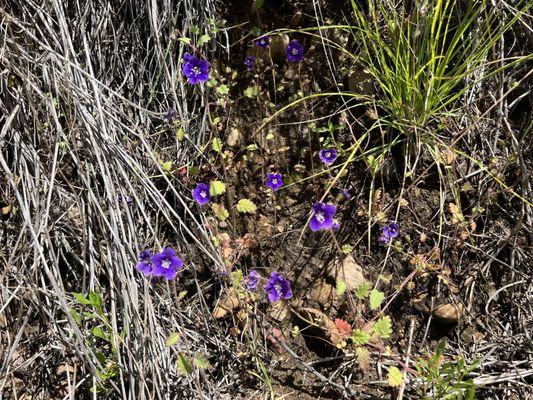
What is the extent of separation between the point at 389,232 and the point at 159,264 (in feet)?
2.75

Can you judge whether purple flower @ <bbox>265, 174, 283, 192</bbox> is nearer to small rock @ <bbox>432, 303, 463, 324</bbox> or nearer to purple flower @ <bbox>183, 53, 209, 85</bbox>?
purple flower @ <bbox>183, 53, 209, 85</bbox>

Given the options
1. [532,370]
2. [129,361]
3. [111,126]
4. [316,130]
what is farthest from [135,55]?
[532,370]

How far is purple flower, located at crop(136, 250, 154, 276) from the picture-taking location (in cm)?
183

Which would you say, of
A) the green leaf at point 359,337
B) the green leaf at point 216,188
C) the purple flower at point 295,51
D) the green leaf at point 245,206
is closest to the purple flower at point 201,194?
the green leaf at point 216,188

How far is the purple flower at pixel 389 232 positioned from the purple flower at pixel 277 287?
401 millimetres

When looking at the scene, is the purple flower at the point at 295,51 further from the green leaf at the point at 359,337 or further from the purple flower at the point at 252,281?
the green leaf at the point at 359,337

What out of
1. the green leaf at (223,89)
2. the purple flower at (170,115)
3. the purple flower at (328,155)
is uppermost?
the green leaf at (223,89)

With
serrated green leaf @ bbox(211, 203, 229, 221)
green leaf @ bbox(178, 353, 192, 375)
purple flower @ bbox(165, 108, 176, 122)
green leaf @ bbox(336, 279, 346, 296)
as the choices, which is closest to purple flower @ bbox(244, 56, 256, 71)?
purple flower @ bbox(165, 108, 176, 122)

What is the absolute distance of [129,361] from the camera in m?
1.76

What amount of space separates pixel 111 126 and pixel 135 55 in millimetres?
437

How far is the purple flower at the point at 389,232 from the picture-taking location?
210 cm

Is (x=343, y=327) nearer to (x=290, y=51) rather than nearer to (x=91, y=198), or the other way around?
(x=91, y=198)

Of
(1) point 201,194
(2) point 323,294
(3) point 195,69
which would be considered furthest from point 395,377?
(3) point 195,69

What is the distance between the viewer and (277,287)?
2.02 metres
